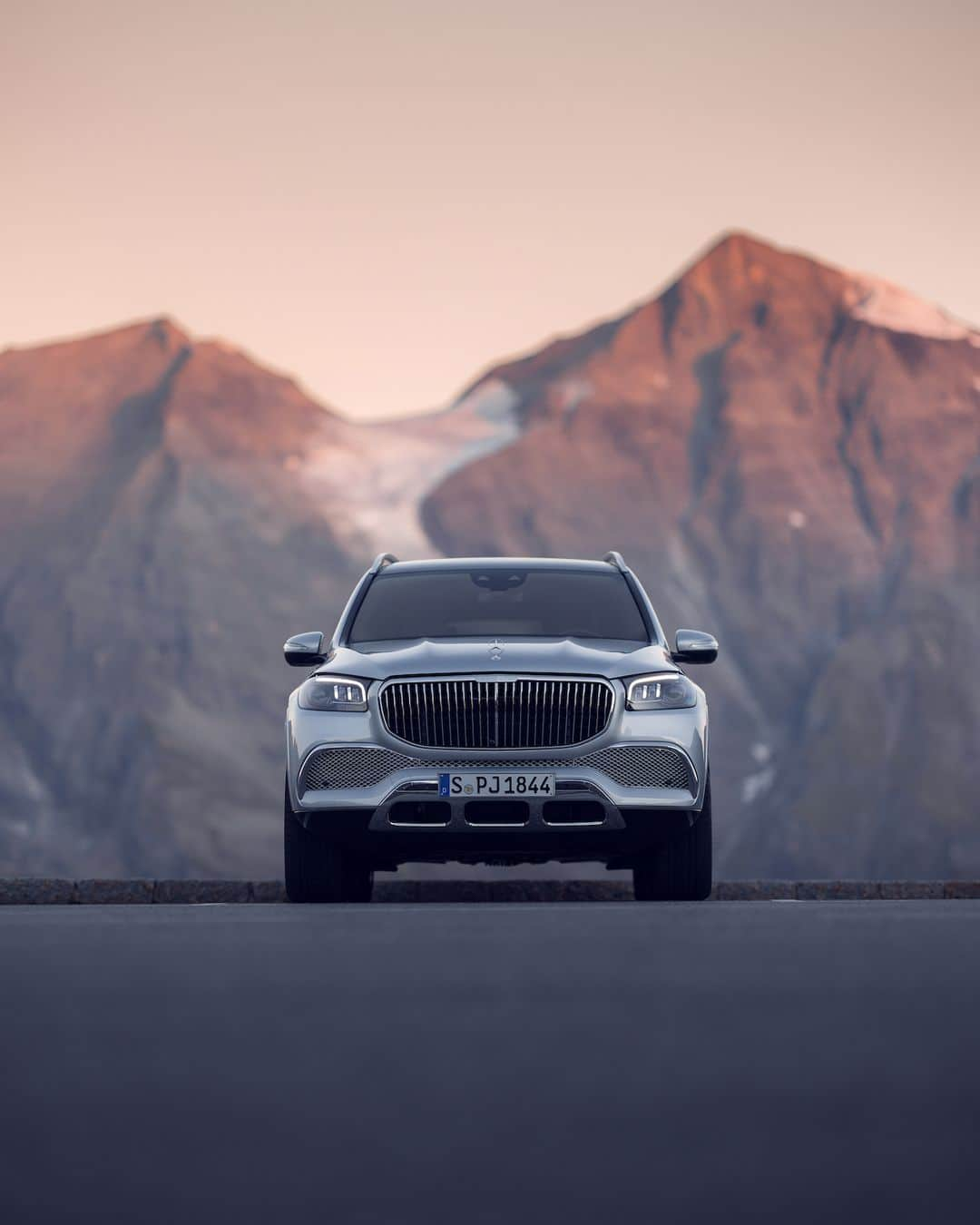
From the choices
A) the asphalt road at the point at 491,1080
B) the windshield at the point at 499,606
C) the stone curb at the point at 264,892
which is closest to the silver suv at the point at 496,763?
the windshield at the point at 499,606

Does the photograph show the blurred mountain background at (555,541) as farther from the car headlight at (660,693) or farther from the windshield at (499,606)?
the car headlight at (660,693)

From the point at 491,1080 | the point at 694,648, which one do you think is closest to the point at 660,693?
the point at 694,648

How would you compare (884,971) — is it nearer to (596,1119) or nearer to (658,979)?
(658,979)

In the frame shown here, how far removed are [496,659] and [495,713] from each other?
0.33m

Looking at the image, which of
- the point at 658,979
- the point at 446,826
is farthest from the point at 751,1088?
the point at 446,826

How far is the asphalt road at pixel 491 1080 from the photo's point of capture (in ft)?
11.5

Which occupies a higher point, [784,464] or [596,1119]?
[596,1119]

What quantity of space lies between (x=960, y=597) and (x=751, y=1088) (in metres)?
138

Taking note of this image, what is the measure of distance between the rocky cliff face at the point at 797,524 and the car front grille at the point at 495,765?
117 metres

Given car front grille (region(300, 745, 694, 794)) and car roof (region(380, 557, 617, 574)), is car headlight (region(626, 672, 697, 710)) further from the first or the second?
car roof (region(380, 557, 617, 574))

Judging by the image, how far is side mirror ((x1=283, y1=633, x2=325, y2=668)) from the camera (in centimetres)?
1230

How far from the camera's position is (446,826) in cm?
1111

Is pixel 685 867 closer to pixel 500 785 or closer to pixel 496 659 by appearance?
pixel 500 785

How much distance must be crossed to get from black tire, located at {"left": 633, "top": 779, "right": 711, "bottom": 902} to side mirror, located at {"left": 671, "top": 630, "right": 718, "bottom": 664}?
88 cm
